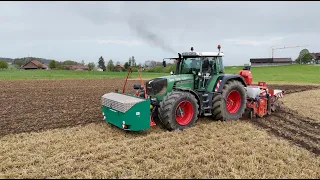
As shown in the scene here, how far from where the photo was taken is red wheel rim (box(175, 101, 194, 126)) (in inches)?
290

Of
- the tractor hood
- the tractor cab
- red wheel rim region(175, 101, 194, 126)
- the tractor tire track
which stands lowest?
the tractor tire track

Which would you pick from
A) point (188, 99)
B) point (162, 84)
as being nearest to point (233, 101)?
point (188, 99)

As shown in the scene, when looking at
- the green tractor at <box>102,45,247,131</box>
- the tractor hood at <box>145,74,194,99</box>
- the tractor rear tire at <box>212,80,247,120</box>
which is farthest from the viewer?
the tractor rear tire at <box>212,80,247,120</box>

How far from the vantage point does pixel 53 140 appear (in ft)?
21.4

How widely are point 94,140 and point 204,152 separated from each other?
271 cm

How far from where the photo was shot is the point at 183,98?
7145 millimetres

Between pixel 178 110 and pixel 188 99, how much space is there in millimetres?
419

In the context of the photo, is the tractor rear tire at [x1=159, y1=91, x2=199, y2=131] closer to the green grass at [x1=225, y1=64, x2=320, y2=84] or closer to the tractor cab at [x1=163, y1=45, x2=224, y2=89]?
the tractor cab at [x1=163, y1=45, x2=224, y2=89]

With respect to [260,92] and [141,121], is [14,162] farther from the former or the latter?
[260,92]

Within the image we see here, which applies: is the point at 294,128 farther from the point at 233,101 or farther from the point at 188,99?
the point at 188,99

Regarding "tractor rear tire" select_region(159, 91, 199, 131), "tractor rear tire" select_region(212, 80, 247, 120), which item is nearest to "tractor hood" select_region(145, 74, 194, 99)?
"tractor rear tire" select_region(159, 91, 199, 131)

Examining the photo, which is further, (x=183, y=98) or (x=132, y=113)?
(x=183, y=98)

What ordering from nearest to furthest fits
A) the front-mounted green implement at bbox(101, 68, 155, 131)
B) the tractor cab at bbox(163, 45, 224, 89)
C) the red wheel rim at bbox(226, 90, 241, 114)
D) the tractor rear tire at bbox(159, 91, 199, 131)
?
the front-mounted green implement at bbox(101, 68, 155, 131) → the tractor rear tire at bbox(159, 91, 199, 131) → the tractor cab at bbox(163, 45, 224, 89) → the red wheel rim at bbox(226, 90, 241, 114)

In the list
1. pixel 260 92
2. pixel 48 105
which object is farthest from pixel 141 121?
pixel 48 105
